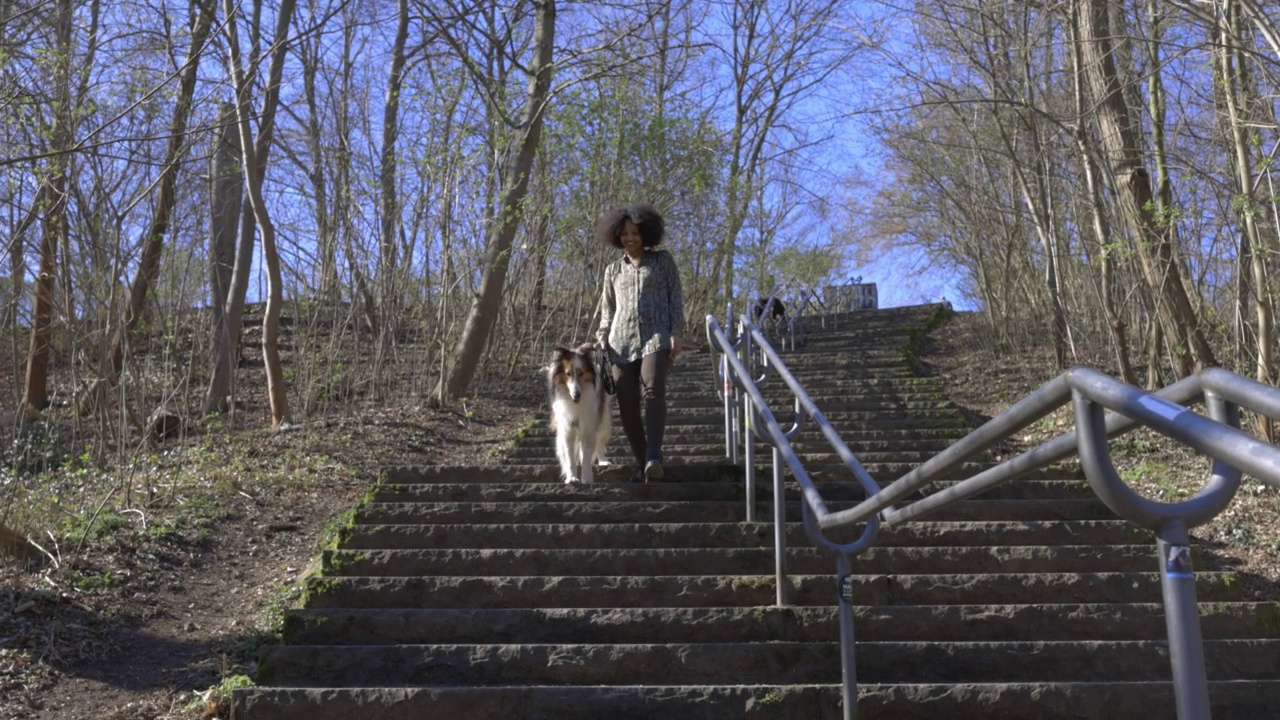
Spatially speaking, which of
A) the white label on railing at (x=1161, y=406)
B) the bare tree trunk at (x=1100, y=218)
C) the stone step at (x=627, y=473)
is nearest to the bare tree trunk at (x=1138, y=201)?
the bare tree trunk at (x=1100, y=218)

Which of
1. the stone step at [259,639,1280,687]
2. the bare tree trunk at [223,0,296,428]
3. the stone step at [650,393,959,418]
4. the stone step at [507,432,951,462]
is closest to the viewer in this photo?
the stone step at [259,639,1280,687]

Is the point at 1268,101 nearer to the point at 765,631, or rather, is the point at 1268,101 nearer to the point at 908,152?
the point at 765,631

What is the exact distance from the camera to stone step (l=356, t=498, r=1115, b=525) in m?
6.27

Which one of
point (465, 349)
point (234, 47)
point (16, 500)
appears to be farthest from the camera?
point (465, 349)

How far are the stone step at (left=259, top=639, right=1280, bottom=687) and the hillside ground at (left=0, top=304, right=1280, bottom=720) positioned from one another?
61cm

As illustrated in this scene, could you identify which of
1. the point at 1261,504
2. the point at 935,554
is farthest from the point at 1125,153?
the point at 935,554

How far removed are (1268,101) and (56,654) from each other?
769 cm

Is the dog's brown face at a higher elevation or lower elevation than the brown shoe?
higher

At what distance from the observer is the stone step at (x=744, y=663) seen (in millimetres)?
4508

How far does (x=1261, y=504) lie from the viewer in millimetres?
7555

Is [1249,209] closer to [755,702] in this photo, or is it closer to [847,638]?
[847,638]

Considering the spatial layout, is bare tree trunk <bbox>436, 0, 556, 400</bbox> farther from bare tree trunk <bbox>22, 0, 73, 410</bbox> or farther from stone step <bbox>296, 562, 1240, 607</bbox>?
stone step <bbox>296, 562, 1240, 607</bbox>

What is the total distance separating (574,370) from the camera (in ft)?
23.0

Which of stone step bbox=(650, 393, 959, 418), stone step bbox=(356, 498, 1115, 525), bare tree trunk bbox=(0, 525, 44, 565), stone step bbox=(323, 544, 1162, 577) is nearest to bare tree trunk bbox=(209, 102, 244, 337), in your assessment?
stone step bbox=(650, 393, 959, 418)
